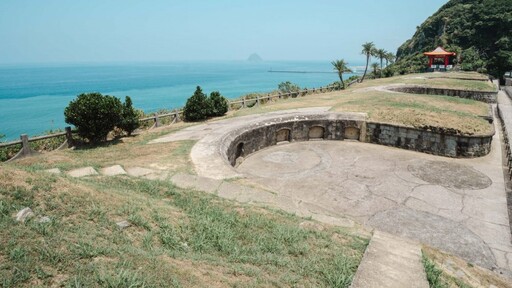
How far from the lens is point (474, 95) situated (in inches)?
1164

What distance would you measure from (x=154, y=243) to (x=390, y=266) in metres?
4.16

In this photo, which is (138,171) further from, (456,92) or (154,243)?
(456,92)

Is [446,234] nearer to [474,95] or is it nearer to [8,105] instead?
[474,95]

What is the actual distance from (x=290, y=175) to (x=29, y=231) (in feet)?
33.9

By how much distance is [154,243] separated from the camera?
5270 millimetres

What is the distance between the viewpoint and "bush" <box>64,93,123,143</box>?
13312mm

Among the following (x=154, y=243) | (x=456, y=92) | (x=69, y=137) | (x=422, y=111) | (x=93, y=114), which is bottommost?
(x=154, y=243)

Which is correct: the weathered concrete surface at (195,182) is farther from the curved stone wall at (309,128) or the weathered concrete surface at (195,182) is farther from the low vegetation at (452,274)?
the curved stone wall at (309,128)

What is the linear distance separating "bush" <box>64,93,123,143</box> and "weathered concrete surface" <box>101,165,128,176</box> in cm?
426

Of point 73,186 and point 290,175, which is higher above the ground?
point 73,186

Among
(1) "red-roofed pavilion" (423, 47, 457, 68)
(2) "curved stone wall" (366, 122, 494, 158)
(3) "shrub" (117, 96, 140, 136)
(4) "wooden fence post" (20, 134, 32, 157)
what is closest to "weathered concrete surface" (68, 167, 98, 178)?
(4) "wooden fence post" (20, 134, 32, 157)

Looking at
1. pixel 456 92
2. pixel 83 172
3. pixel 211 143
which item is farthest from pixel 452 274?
pixel 456 92

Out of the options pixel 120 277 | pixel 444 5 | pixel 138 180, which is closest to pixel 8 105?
pixel 138 180

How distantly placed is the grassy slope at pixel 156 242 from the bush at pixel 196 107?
1409 cm
